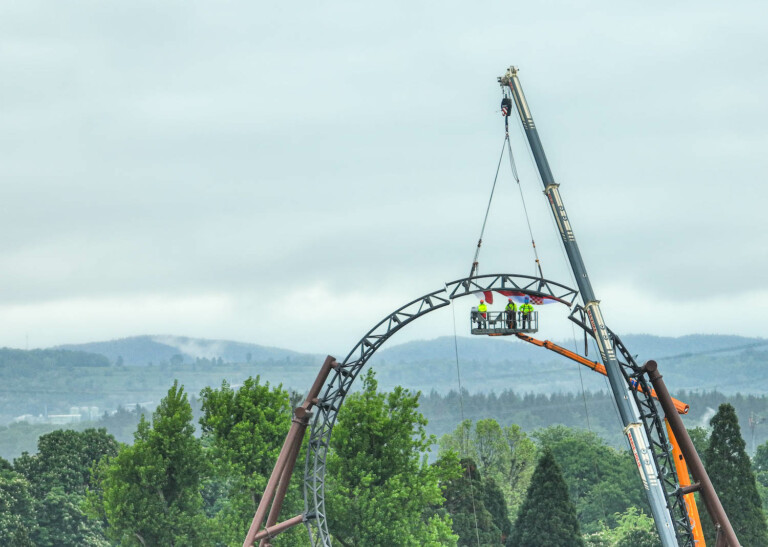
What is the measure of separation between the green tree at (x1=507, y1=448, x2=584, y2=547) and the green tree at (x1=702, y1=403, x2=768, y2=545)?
1249 centimetres

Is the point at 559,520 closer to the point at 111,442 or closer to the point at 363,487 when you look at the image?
the point at 363,487

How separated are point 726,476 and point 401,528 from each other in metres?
21.3

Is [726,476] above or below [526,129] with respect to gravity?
below

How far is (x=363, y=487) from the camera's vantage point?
73375mm

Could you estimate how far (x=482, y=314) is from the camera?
56.1 meters

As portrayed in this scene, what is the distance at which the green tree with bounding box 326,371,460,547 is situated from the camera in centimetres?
7194

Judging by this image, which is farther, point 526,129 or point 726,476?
point 726,476

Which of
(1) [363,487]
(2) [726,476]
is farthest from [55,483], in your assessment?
(2) [726,476]

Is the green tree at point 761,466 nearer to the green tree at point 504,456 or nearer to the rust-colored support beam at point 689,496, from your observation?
the green tree at point 504,456

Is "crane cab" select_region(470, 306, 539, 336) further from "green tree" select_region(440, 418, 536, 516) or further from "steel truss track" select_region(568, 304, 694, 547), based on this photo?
"green tree" select_region(440, 418, 536, 516)

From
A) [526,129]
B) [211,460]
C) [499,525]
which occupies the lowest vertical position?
[499,525]

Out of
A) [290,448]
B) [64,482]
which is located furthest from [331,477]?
[64,482]

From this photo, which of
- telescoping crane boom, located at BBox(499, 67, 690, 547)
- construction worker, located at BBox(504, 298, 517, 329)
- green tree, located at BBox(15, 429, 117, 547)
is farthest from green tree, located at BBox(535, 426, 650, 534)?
construction worker, located at BBox(504, 298, 517, 329)

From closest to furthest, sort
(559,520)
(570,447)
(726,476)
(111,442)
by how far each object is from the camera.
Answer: (726,476) < (559,520) < (111,442) < (570,447)
